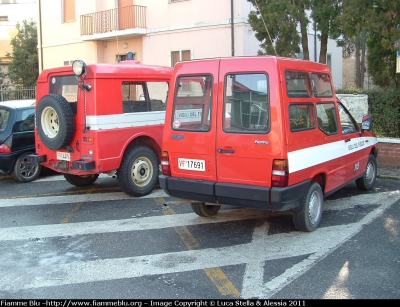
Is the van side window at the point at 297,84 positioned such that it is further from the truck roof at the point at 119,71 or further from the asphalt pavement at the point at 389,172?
the asphalt pavement at the point at 389,172

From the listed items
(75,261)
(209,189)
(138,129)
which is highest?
(138,129)

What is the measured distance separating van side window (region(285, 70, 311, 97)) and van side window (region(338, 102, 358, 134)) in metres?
1.19

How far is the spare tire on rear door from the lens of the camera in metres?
7.50

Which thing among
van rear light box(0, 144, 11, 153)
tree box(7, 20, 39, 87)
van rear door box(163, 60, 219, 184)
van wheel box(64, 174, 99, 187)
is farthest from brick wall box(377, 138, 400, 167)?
tree box(7, 20, 39, 87)

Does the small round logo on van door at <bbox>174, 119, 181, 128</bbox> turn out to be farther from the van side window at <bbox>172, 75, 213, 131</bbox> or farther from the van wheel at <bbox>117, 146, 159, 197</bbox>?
the van wheel at <bbox>117, 146, 159, 197</bbox>

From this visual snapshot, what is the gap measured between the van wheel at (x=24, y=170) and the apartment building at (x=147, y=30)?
6.13 metres

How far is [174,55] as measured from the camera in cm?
1820

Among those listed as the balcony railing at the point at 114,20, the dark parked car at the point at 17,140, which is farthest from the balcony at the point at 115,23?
the dark parked car at the point at 17,140

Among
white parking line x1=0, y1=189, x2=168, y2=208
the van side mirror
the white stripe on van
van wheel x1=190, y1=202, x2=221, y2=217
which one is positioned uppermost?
the van side mirror

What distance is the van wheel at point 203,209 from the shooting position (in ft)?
22.3

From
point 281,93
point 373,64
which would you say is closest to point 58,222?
point 281,93

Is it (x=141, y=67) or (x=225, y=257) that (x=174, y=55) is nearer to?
(x=141, y=67)

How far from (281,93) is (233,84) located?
0.63 metres

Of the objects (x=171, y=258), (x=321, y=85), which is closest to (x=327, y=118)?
(x=321, y=85)
